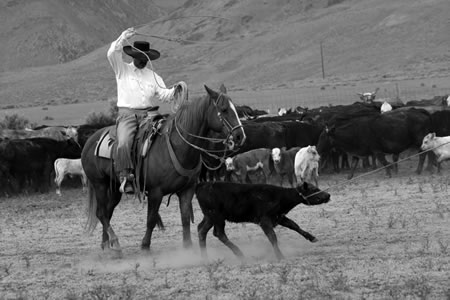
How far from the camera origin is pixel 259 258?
10.7 metres

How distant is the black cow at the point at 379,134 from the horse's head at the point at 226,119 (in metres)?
10.7

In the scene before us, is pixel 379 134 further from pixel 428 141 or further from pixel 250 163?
pixel 250 163

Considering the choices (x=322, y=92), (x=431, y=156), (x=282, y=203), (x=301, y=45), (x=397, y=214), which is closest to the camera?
(x=282, y=203)

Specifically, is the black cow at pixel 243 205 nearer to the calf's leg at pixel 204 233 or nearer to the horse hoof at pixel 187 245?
the calf's leg at pixel 204 233

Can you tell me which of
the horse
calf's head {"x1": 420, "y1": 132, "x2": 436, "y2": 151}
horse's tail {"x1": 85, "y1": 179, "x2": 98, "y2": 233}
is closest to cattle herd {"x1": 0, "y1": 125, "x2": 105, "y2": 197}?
calf's head {"x1": 420, "y1": 132, "x2": 436, "y2": 151}

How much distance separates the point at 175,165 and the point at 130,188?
68cm

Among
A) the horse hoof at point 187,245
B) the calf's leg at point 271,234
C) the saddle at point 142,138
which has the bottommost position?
the horse hoof at point 187,245

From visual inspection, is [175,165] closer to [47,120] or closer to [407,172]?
[407,172]

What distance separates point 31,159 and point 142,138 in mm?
12012

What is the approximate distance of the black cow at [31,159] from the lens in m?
22.5

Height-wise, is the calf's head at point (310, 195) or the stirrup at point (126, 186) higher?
the stirrup at point (126, 186)

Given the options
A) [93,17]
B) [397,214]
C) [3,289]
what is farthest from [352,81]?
[93,17]

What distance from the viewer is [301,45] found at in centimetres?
9662

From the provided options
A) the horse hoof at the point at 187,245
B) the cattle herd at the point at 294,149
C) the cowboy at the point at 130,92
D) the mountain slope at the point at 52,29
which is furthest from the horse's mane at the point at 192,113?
the mountain slope at the point at 52,29
